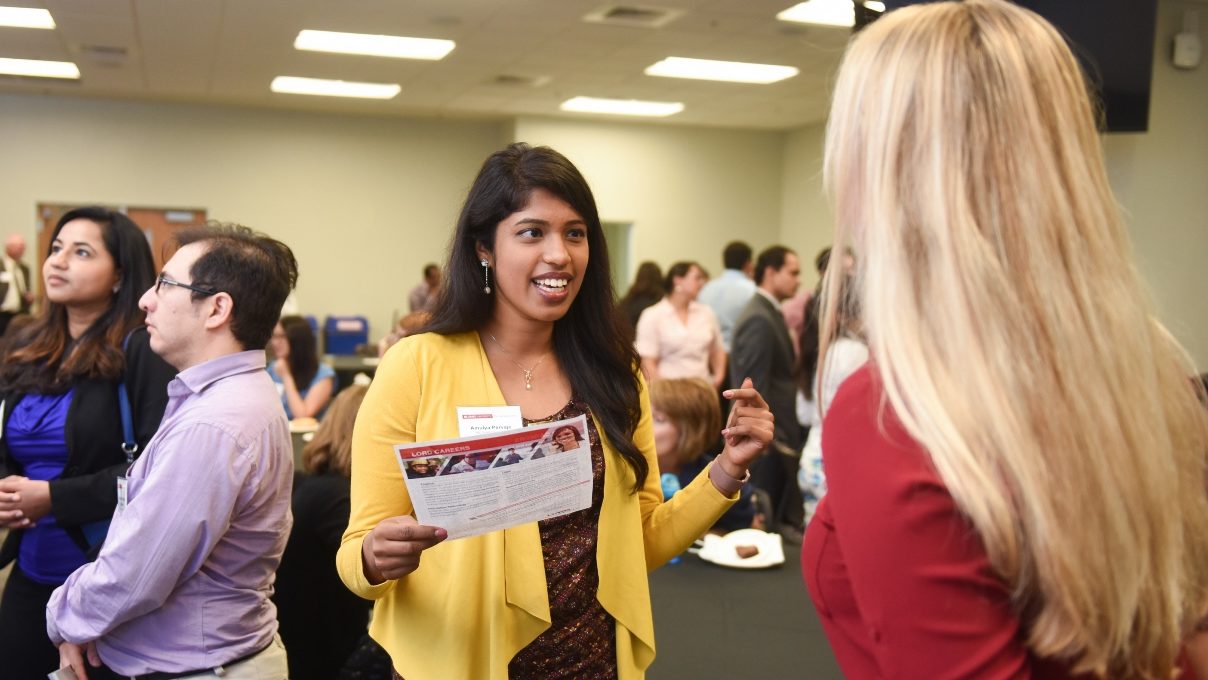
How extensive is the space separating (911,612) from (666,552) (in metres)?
0.97

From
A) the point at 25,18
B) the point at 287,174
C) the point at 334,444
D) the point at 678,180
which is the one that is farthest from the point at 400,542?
the point at 287,174

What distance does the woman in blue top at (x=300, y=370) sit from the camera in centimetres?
515

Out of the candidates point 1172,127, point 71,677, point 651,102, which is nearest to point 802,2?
point 1172,127

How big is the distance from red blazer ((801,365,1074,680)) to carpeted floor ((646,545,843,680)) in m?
1.28

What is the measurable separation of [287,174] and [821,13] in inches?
311

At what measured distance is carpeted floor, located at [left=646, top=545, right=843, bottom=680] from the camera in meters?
2.03

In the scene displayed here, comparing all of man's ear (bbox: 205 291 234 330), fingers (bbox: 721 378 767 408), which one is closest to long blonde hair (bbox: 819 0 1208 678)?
fingers (bbox: 721 378 767 408)

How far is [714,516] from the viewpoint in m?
1.68

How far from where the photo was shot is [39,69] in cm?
955

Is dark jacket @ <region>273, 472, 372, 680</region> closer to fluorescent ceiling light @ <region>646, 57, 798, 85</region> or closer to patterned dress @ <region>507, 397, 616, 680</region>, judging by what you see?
patterned dress @ <region>507, 397, 616, 680</region>

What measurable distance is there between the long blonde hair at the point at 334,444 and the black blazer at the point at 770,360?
10.2 feet

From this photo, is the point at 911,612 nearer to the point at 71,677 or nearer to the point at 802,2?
the point at 71,677

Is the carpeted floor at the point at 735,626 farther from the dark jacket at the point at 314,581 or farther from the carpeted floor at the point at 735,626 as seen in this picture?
the dark jacket at the point at 314,581

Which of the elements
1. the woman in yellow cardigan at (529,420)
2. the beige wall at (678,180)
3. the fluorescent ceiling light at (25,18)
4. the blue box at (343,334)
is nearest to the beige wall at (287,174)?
the blue box at (343,334)
